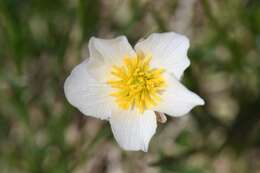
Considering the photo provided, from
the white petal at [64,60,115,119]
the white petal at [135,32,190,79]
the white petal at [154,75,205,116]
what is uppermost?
the white petal at [135,32,190,79]

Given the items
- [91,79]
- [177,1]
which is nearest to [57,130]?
[91,79]

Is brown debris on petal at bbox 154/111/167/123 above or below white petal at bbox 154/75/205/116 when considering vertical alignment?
below

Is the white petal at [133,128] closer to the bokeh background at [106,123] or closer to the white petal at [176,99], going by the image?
the white petal at [176,99]

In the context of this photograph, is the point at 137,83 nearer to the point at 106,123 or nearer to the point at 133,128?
the point at 133,128

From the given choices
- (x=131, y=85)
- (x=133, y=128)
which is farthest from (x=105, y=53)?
(x=133, y=128)

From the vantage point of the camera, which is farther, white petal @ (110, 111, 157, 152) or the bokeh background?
the bokeh background

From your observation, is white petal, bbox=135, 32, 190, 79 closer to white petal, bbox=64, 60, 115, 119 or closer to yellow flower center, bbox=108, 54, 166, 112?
yellow flower center, bbox=108, 54, 166, 112

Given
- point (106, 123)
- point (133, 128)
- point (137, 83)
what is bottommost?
point (106, 123)

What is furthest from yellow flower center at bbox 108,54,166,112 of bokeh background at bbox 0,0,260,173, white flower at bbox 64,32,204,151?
bokeh background at bbox 0,0,260,173
